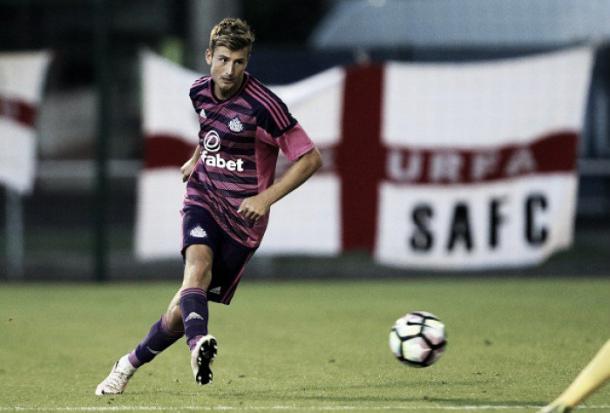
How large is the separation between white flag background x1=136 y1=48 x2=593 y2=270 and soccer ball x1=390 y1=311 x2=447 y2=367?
7237 mm

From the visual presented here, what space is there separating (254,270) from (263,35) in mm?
11270

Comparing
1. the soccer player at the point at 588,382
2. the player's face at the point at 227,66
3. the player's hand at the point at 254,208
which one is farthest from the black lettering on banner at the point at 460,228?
the soccer player at the point at 588,382

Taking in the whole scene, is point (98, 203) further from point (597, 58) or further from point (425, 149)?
point (597, 58)

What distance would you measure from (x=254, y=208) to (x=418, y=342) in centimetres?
122

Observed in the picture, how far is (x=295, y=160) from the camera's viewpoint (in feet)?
23.6

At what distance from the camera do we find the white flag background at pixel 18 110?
1486 cm

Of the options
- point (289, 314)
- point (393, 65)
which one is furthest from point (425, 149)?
point (289, 314)

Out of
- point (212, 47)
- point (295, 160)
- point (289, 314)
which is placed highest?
point (212, 47)

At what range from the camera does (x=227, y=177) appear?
734 centimetres

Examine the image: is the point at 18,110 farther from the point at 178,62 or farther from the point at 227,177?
the point at 227,177

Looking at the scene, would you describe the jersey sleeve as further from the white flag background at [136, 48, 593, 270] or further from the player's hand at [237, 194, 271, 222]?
the white flag background at [136, 48, 593, 270]

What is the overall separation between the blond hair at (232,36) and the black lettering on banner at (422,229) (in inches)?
311

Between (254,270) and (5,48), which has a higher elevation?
(5,48)

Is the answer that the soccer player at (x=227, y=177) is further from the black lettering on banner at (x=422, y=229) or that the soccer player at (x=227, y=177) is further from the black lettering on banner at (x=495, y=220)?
the black lettering on banner at (x=495, y=220)
